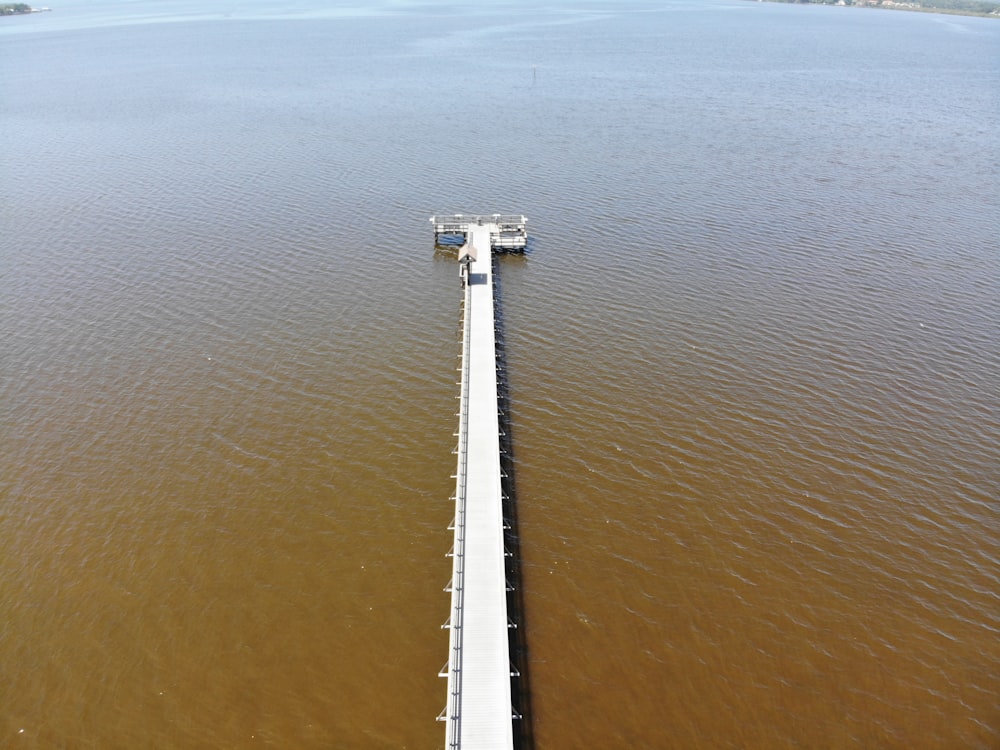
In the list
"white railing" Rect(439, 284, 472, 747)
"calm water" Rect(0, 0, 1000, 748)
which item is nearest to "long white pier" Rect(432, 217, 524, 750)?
"white railing" Rect(439, 284, 472, 747)

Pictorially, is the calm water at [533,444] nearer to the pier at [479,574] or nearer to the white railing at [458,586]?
the white railing at [458,586]

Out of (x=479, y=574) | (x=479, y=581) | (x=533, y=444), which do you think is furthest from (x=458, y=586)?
(x=533, y=444)

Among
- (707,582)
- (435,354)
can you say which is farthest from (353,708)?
(435,354)

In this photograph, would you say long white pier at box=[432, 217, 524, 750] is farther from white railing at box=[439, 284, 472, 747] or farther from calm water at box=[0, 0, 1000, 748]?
calm water at box=[0, 0, 1000, 748]

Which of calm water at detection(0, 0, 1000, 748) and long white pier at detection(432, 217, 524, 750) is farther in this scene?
calm water at detection(0, 0, 1000, 748)

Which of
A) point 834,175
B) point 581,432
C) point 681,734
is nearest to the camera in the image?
point 681,734

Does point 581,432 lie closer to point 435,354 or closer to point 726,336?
point 435,354
